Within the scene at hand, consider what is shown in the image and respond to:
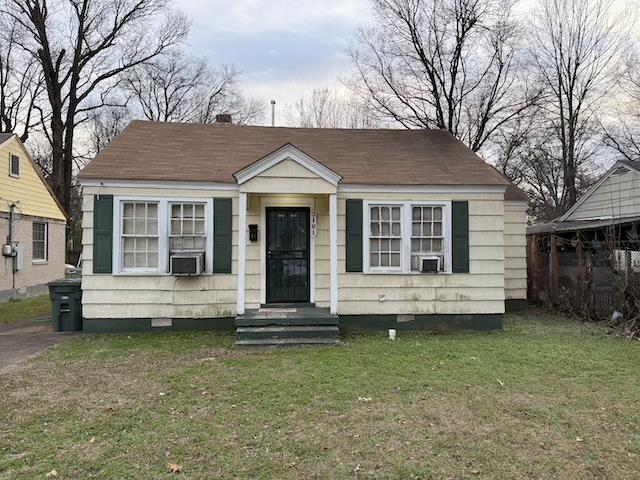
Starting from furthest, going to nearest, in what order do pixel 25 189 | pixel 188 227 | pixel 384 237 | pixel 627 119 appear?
pixel 627 119 < pixel 25 189 < pixel 384 237 < pixel 188 227

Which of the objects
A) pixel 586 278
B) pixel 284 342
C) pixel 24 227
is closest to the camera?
pixel 284 342

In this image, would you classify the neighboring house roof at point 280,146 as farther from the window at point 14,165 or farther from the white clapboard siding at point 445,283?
the window at point 14,165

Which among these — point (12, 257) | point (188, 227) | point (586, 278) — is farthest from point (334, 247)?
point (12, 257)

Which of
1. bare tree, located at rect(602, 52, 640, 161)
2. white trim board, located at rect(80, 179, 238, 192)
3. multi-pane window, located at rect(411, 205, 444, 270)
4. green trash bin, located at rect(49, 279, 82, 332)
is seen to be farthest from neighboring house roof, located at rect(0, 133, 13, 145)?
bare tree, located at rect(602, 52, 640, 161)

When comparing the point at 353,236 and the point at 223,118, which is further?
the point at 223,118

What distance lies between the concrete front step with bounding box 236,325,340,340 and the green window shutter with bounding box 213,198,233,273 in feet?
4.51

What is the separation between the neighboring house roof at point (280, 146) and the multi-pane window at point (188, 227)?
56 cm

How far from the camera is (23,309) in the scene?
36.1 ft

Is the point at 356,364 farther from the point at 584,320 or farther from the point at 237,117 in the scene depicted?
the point at 237,117

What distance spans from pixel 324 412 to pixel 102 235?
5.56m

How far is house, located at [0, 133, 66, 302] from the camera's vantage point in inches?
495

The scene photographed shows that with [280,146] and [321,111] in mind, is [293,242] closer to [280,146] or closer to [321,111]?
[280,146]

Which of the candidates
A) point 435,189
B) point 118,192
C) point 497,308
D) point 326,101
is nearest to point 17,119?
point 326,101

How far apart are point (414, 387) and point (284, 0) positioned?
10.8 metres
